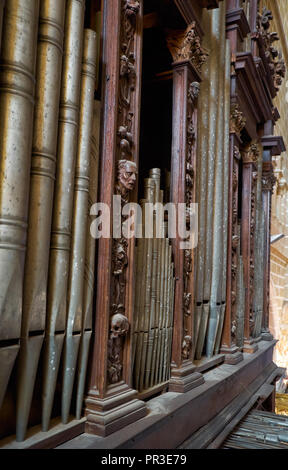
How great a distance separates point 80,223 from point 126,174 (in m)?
0.40

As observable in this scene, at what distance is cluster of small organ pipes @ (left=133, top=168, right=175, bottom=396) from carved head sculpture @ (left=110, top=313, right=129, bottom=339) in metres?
0.30

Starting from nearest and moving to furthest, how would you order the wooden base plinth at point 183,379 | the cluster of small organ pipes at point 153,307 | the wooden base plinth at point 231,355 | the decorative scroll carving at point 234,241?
the cluster of small organ pipes at point 153,307
the wooden base plinth at point 183,379
the wooden base plinth at point 231,355
the decorative scroll carving at point 234,241

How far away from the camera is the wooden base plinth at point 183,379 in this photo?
270cm

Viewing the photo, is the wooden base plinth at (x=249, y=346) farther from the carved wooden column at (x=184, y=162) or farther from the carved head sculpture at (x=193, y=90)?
the carved head sculpture at (x=193, y=90)

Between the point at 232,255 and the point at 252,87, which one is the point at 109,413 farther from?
the point at 252,87

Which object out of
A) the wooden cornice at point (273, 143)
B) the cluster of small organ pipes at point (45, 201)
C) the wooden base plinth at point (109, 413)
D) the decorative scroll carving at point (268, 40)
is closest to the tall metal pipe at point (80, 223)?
the cluster of small organ pipes at point (45, 201)

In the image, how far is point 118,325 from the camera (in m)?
2.02

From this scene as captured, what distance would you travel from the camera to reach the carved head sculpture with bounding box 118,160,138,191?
211 centimetres

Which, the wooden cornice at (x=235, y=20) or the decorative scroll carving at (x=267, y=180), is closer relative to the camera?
the wooden cornice at (x=235, y=20)

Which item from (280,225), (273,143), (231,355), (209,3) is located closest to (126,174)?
(209,3)

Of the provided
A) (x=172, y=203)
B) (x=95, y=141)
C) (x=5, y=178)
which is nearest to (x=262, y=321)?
(x=172, y=203)

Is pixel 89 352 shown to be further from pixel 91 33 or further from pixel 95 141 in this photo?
pixel 91 33

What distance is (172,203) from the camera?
298cm
